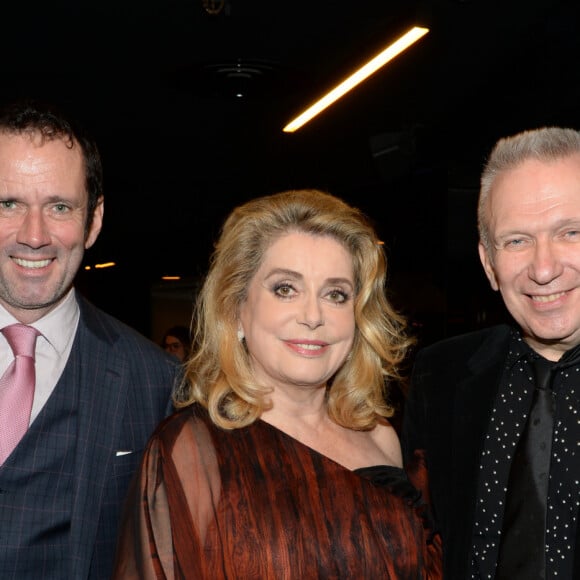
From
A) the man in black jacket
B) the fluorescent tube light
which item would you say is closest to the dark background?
the fluorescent tube light

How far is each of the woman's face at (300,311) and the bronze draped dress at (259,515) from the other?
18cm

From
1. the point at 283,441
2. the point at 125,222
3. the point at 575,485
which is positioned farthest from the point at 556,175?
the point at 125,222

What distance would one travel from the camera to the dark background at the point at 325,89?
14.7 feet

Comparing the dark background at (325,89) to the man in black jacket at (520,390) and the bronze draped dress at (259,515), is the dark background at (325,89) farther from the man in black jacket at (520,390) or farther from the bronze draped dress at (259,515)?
the bronze draped dress at (259,515)

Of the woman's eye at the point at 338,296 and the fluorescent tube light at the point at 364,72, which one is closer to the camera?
the woman's eye at the point at 338,296

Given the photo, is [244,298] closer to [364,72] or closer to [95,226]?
[95,226]

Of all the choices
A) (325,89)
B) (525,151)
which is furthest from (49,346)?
(325,89)

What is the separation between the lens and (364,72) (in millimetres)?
4469

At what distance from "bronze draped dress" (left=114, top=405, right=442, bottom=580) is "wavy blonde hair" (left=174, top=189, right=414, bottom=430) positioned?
8cm

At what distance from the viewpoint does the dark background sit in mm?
4480

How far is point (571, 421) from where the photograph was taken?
1835 millimetres

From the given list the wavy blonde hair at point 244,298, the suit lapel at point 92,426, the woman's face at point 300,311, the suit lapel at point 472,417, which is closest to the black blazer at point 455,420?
the suit lapel at point 472,417

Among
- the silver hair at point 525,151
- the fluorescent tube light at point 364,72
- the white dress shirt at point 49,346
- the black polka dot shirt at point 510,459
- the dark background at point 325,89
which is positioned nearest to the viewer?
the black polka dot shirt at point 510,459

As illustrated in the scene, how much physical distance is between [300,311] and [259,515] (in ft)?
1.75
